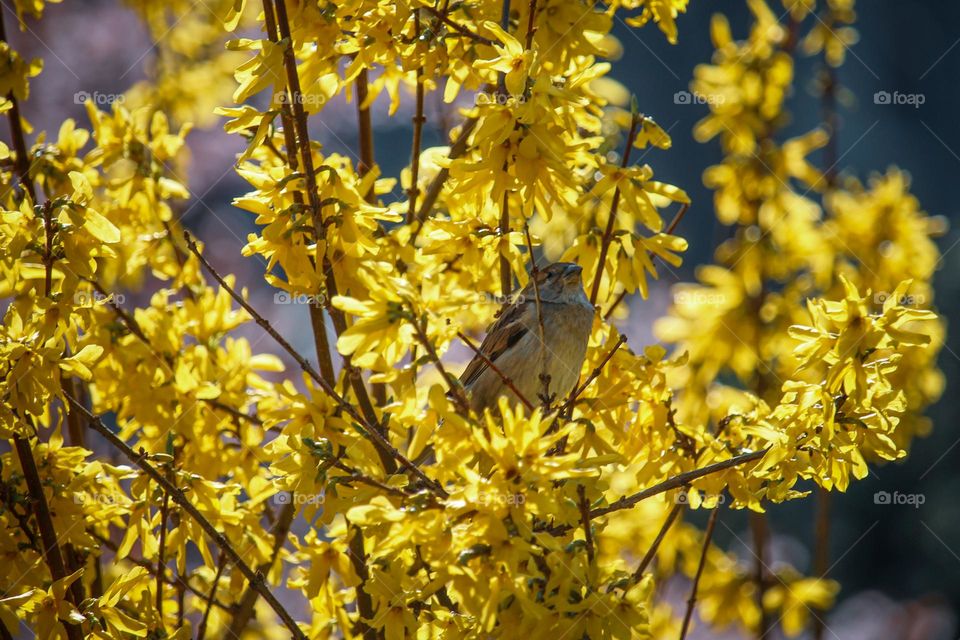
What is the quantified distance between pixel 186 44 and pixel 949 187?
5.82 metres

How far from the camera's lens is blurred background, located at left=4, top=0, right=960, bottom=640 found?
6.10 meters

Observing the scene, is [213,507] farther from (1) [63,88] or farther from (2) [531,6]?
(1) [63,88]

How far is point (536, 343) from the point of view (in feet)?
9.94

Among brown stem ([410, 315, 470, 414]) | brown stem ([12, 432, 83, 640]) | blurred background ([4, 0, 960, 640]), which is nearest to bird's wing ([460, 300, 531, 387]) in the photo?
brown stem ([410, 315, 470, 414])

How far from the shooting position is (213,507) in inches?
84.3

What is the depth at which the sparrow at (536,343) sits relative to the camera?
2889 mm

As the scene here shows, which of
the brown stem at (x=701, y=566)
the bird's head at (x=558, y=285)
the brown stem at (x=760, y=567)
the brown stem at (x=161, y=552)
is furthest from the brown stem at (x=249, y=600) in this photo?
the brown stem at (x=760, y=567)

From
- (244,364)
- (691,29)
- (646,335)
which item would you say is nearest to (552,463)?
(244,364)

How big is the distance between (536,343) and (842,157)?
4637mm

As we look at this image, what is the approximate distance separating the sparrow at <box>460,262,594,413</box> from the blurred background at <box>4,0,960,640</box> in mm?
2390

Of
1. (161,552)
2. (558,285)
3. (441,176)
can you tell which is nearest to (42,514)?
(161,552)

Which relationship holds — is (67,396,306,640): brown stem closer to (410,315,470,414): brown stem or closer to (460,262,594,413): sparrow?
(410,315,470,414): brown stem

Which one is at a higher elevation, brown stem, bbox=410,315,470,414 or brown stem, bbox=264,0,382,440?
brown stem, bbox=264,0,382,440

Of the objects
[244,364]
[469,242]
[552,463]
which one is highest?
[469,242]
